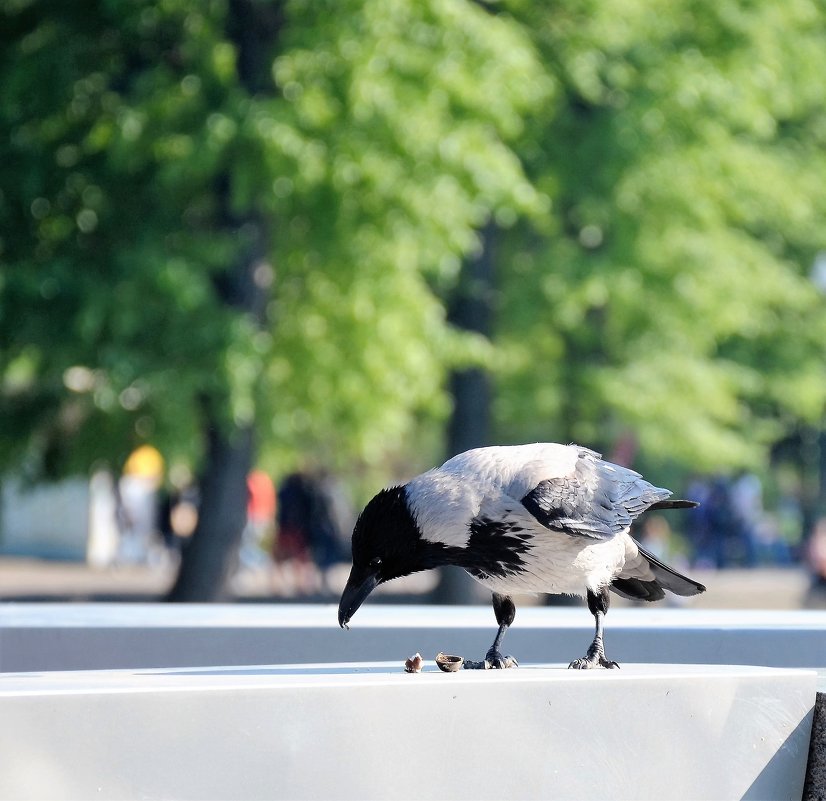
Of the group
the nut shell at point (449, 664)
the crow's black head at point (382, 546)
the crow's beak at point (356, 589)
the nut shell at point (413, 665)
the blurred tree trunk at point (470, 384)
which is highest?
the crow's black head at point (382, 546)

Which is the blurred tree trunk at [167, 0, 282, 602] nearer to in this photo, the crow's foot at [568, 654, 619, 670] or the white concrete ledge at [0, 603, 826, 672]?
the white concrete ledge at [0, 603, 826, 672]

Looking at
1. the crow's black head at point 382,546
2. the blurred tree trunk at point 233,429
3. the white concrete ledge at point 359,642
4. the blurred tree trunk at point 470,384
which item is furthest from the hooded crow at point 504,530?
the blurred tree trunk at point 470,384

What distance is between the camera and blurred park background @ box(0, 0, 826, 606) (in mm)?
11805

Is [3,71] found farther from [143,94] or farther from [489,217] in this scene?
[489,217]

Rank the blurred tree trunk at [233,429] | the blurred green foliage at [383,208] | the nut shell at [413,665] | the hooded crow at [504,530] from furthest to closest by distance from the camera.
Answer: the blurred tree trunk at [233,429] < the blurred green foliage at [383,208] < the hooded crow at [504,530] < the nut shell at [413,665]

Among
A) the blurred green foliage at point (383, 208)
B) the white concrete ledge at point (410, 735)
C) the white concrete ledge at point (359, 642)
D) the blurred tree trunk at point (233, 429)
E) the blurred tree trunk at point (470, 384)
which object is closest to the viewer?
the white concrete ledge at point (410, 735)

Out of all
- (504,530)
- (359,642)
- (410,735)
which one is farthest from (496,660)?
(359,642)

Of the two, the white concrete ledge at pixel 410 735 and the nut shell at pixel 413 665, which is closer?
the white concrete ledge at pixel 410 735

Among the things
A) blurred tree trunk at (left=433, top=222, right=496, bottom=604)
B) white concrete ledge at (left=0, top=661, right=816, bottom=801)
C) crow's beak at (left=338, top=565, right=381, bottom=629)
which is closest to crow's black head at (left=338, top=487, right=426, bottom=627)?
crow's beak at (left=338, top=565, right=381, bottom=629)

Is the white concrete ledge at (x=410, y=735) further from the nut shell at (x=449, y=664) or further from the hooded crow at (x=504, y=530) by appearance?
the hooded crow at (x=504, y=530)

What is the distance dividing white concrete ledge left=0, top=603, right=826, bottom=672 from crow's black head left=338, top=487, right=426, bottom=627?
43.3 inches

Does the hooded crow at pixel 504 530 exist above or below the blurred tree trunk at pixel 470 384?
above

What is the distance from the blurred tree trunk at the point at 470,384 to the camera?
15562mm

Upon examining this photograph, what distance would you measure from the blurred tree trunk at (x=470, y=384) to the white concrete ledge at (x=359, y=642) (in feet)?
32.1
